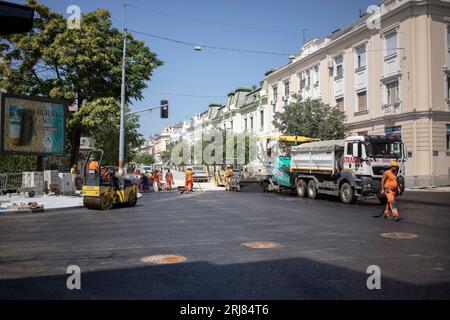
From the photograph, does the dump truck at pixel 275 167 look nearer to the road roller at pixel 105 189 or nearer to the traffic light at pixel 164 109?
the traffic light at pixel 164 109

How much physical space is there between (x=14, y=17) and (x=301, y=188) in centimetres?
2024

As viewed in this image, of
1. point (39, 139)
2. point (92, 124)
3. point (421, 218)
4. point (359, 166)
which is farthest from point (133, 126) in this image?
point (421, 218)

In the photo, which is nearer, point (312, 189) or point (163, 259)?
point (163, 259)

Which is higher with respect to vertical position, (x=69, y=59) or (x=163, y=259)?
(x=69, y=59)

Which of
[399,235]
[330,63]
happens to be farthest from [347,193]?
[330,63]

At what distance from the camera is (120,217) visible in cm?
1357

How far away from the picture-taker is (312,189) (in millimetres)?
21344

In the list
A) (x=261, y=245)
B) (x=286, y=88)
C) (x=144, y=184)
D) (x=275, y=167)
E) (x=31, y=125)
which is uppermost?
(x=286, y=88)

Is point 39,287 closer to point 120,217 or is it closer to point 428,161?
point 120,217

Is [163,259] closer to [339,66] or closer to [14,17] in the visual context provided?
[14,17]

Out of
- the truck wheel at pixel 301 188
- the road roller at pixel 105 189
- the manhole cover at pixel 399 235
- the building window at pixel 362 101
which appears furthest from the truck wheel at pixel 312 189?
the building window at pixel 362 101

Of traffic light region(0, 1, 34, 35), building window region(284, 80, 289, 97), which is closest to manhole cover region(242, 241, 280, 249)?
traffic light region(0, 1, 34, 35)

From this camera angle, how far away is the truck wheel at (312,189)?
69.2 feet

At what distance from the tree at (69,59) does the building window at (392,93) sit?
1915 cm
